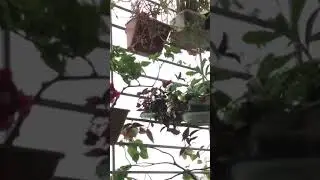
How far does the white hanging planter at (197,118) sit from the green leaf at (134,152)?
5.5 inches

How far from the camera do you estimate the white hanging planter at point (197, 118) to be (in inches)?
36.4

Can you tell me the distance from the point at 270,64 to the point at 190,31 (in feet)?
1.14

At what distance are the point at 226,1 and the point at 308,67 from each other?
19 cm

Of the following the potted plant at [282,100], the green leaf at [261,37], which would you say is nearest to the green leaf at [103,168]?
the potted plant at [282,100]

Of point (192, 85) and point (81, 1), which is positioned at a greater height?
point (81, 1)

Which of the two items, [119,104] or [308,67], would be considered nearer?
[308,67]

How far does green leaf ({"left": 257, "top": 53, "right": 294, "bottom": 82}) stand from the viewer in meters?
0.72

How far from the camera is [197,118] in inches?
36.7

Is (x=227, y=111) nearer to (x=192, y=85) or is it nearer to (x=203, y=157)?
(x=192, y=85)

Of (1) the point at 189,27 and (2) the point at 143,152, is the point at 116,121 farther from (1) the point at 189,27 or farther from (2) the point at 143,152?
(1) the point at 189,27

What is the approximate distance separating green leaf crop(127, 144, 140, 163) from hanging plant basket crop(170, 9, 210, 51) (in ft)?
0.89

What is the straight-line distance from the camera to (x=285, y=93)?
28.4 inches

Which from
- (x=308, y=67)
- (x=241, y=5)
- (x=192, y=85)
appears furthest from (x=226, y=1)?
(x=192, y=85)

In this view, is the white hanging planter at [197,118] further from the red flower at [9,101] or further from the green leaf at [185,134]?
the red flower at [9,101]
